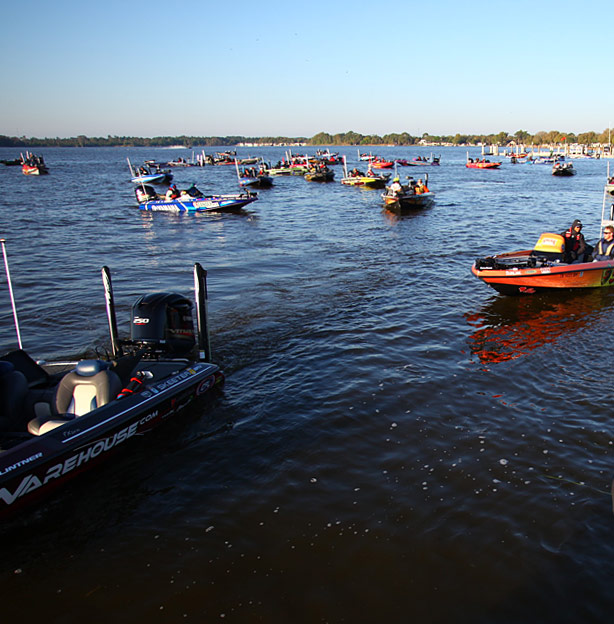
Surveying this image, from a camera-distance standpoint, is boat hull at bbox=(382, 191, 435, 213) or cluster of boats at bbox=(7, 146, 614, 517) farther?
boat hull at bbox=(382, 191, 435, 213)

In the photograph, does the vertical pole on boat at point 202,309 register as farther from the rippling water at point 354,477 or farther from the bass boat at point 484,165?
the bass boat at point 484,165

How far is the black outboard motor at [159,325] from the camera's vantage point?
8703 mm

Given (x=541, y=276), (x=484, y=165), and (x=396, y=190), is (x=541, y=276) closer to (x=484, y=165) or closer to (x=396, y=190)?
(x=396, y=190)

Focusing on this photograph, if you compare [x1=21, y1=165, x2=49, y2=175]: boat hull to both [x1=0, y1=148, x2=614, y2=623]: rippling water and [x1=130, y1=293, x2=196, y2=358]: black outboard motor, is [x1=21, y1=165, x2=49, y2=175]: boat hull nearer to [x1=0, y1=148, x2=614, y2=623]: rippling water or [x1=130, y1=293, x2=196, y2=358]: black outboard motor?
[x1=0, y1=148, x2=614, y2=623]: rippling water

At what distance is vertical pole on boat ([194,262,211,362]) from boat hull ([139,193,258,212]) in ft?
77.7

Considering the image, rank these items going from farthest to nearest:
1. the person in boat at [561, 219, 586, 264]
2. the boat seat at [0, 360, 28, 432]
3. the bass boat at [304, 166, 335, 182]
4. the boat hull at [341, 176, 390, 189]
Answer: the bass boat at [304, 166, 335, 182] < the boat hull at [341, 176, 390, 189] < the person in boat at [561, 219, 586, 264] < the boat seat at [0, 360, 28, 432]

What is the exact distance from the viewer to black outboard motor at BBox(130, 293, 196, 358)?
8703 mm

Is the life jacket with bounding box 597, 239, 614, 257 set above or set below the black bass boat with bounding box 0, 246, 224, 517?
above

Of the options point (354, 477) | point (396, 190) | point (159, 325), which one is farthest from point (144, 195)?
point (354, 477)

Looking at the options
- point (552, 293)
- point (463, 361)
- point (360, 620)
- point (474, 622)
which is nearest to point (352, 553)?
point (360, 620)

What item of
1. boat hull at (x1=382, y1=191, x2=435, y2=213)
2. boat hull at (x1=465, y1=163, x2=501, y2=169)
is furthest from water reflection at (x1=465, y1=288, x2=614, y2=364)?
boat hull at (x1=465, y1=163, x2=501, y2=169)

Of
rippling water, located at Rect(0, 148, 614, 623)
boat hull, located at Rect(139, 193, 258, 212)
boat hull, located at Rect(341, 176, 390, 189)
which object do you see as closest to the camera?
rippling water, located at Rect(0, 148, 614, 623)

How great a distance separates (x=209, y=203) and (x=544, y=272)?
23.6m

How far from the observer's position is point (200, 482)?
250 inches
